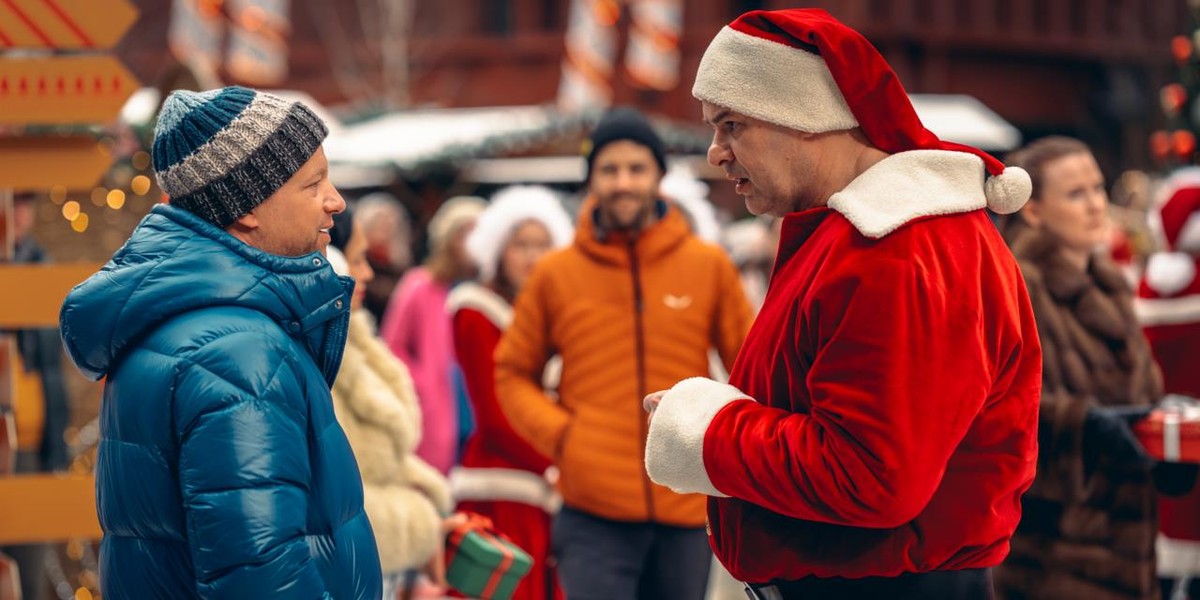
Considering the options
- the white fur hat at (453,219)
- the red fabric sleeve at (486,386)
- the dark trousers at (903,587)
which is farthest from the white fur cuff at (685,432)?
the white fur hat at (453,219)

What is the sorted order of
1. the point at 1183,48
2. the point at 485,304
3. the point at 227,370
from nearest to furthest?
the point at 227,370 < the point at 485,304 < the point at 1183,48

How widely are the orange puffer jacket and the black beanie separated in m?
0.22

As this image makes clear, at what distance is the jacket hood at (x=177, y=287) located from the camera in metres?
2.81

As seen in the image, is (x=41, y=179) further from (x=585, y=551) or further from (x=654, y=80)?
(x=654, y=80)

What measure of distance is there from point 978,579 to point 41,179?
11.1 ft

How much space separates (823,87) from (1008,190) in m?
0.43

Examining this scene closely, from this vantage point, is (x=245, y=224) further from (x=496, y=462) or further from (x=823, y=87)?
(x=496, y=462)

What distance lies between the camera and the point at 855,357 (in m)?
2.68

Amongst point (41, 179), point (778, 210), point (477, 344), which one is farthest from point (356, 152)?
point (778, 210)

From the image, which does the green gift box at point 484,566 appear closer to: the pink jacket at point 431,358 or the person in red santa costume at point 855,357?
the person in red santa costume at point 855,357

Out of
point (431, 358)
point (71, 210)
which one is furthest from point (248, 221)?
point (431, 358)

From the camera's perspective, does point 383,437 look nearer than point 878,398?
No

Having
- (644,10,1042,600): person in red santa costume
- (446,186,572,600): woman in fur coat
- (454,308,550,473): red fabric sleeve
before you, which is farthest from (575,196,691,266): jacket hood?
(644,10,1042,600): person in red santa costume

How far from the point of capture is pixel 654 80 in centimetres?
2969
